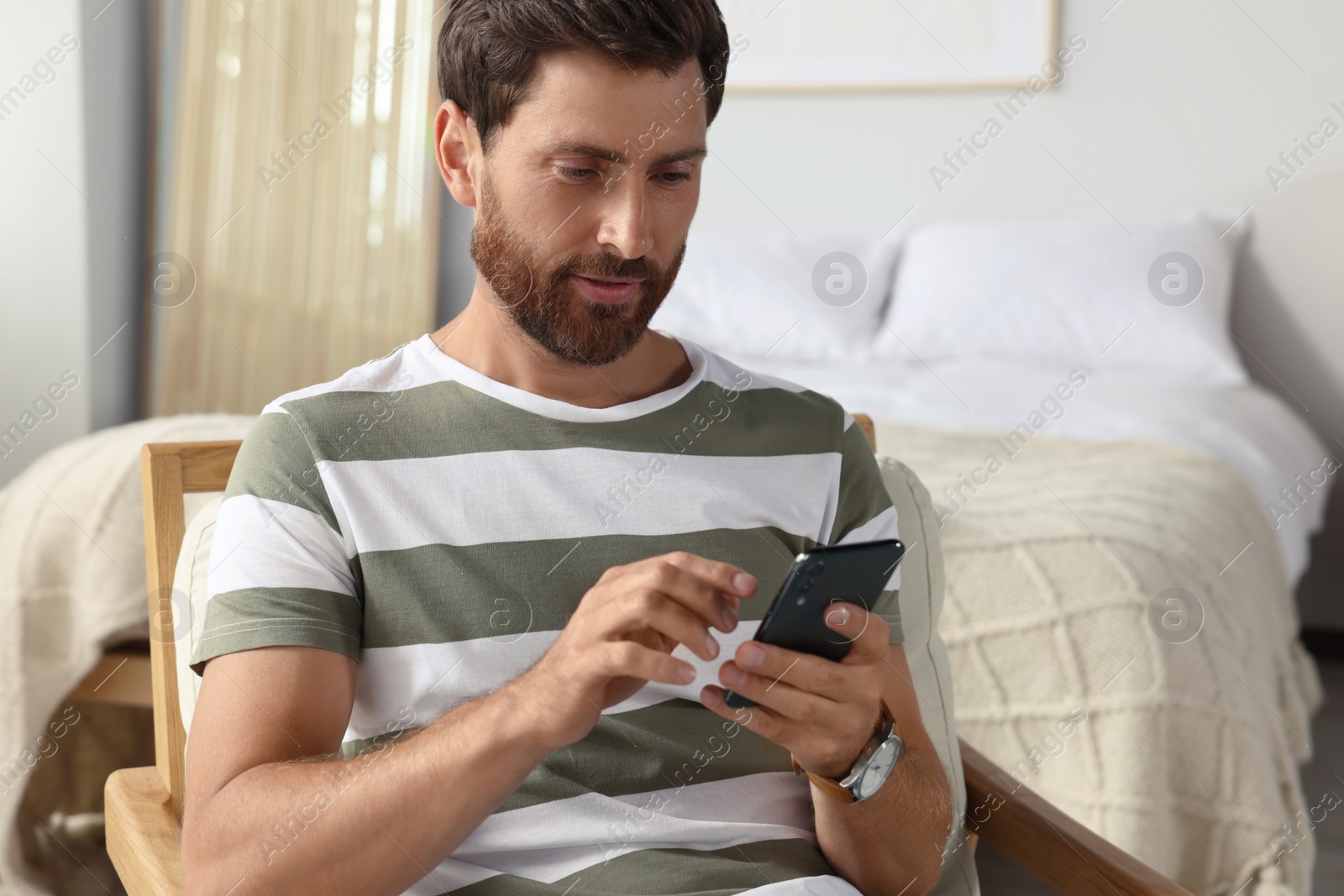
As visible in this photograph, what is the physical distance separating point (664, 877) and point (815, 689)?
0.74ft

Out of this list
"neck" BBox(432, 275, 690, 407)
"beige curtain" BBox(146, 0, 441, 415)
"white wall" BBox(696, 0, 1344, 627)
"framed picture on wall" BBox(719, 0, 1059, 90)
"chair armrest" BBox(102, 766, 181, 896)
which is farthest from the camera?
"beige curtain" BBox(146, 0, 441, 415)

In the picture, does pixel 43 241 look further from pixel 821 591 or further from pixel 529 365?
pixel 821 591

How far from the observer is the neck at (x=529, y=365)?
3.57 ft

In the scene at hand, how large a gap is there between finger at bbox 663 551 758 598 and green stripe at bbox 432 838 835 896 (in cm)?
29

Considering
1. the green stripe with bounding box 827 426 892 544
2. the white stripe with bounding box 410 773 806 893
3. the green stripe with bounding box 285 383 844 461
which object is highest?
the green stripe with bounding box 285 383 844 461

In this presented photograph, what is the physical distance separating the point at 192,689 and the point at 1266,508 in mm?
2226

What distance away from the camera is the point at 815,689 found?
81 centimetres

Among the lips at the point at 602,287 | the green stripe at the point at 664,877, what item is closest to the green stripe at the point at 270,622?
the green stripe at the point at 664,877

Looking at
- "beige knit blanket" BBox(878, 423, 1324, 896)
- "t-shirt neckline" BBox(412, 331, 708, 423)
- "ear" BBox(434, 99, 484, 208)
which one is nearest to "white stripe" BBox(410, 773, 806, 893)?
"t-shirt neckline" BBox(412, 331, 708, 423)

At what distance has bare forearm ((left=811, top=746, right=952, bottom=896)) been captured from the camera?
3.12 feet

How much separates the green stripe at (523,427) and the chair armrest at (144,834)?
352mm

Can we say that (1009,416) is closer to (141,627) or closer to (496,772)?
(141,627)

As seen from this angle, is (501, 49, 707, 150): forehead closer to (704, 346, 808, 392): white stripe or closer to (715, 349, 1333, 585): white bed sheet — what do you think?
(704, 346, 808, 392): white stripe

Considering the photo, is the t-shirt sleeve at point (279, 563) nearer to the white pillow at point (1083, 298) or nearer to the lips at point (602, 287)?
the lips at point (602, 287)
